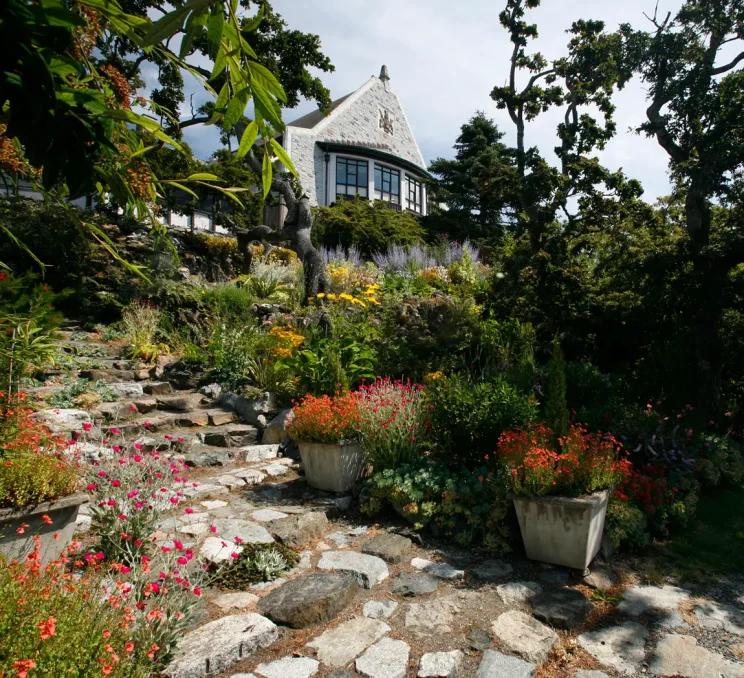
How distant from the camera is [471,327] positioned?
7711 mm

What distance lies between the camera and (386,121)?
30047 mm

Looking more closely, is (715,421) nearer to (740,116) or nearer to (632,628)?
(740,116)

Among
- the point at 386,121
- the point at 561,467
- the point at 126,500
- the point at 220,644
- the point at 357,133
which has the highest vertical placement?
the point at 386,121

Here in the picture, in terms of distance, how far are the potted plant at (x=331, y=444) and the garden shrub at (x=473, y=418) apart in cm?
78

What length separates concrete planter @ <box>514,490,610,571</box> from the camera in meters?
3.61

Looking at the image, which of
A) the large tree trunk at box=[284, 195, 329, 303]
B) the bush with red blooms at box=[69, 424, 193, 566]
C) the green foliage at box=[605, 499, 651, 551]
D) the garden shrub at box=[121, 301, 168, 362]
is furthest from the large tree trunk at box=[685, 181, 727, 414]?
the garden shrub at box=[121, 301, 168, 362]

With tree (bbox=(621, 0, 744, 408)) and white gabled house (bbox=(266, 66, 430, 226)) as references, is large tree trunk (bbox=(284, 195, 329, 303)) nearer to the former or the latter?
tree (bbox=(621, 0, 744, 408))

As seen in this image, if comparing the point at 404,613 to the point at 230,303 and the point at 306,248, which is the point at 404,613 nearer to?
the point at 230,303

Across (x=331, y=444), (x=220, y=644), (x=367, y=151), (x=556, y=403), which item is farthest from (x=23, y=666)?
(x=367, y=151)

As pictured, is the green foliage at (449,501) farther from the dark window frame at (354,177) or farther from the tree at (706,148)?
the dark window frame at (354,177)

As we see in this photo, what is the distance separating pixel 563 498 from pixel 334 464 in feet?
7.14

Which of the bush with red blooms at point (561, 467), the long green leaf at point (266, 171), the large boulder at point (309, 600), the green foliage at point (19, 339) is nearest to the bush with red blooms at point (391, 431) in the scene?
the bush with red blooms at point (561, 467)

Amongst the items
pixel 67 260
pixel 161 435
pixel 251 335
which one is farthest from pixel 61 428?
pixel 67 260

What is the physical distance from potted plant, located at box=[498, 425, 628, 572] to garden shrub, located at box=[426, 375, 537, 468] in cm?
77
